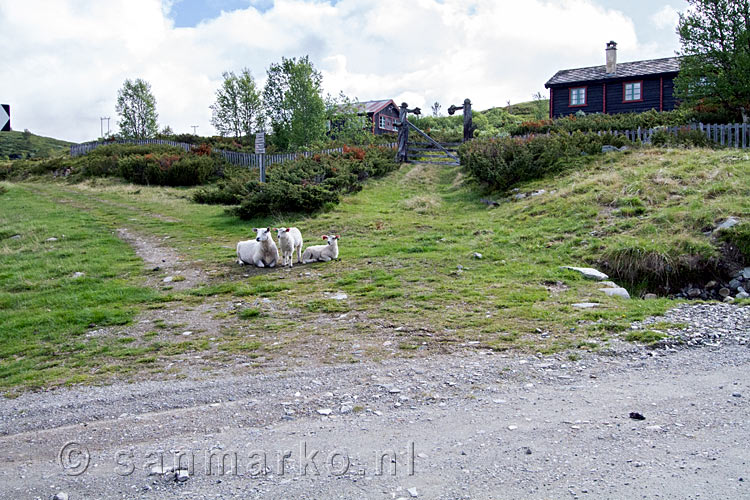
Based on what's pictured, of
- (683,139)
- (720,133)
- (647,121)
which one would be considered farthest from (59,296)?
(647,121)

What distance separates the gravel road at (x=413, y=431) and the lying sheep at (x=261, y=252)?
6.08 metres

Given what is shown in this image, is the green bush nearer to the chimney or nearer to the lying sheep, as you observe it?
the chimney

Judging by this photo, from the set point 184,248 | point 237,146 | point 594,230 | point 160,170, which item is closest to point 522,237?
point 594,230

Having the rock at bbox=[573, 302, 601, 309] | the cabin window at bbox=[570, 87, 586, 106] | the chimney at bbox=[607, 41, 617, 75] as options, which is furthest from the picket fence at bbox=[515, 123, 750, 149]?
the chimney at bbox=[607, 41, 617, 75]

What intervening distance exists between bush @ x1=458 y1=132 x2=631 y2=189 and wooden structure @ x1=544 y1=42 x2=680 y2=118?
2107cm

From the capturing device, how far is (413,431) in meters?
4.68

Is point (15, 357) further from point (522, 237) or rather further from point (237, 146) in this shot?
point (237, 146)

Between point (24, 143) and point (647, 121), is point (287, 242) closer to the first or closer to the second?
point (647, 121)

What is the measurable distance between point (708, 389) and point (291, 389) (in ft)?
13.6

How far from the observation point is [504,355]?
6539mm

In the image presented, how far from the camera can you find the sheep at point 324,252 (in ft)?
40.8

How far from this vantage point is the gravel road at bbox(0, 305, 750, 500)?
388 cm

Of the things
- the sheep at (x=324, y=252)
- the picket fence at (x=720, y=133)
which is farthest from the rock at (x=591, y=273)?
the picket fence at (x=720, y=133)

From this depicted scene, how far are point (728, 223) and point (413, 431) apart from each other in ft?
30.8
